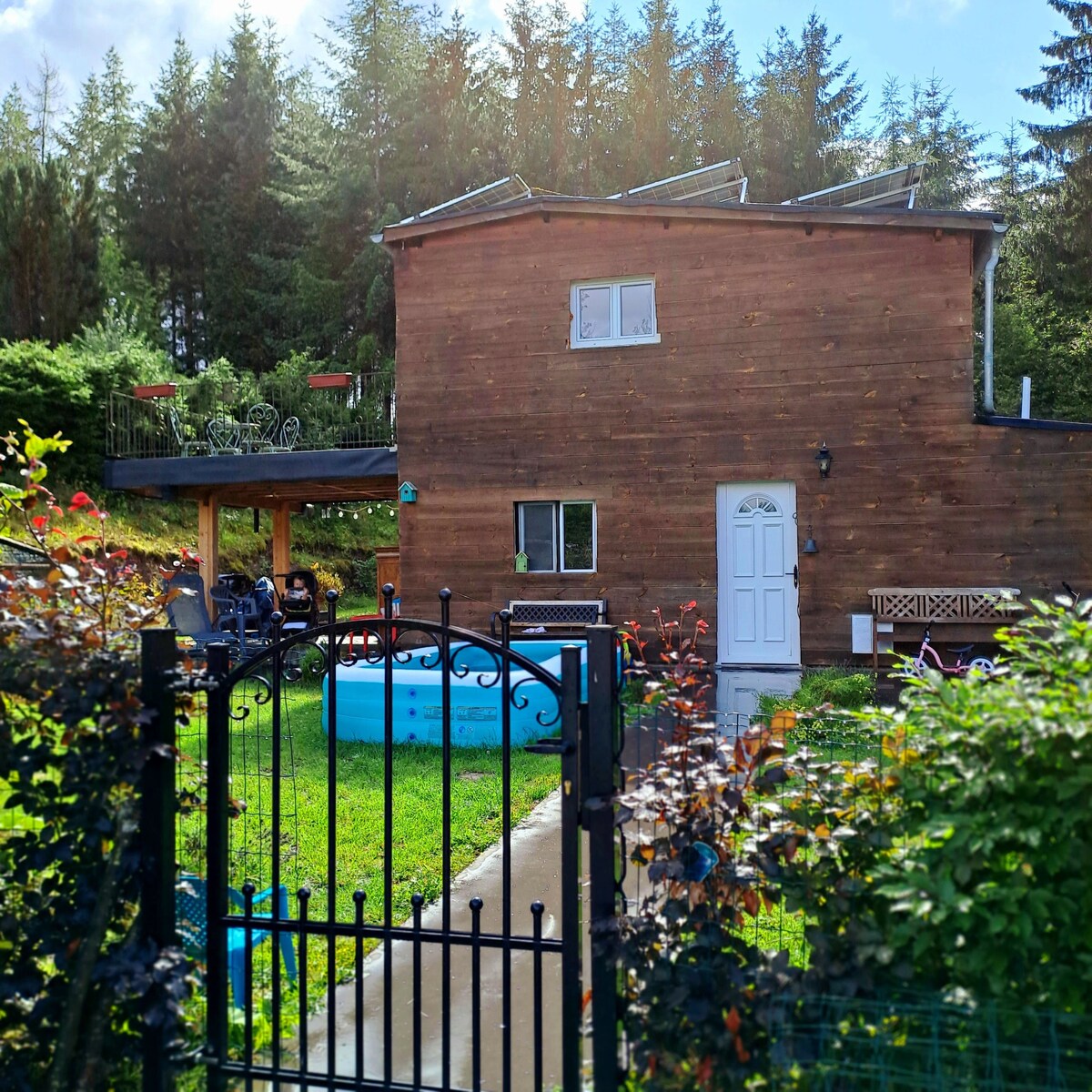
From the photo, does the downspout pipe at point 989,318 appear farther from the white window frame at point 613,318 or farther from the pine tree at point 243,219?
the pine tree at point 243,219

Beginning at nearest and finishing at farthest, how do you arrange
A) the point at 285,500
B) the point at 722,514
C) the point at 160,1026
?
the point at 160,1026, the point at 722,514, the point at 285,500

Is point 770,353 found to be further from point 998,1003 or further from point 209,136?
point 209,136

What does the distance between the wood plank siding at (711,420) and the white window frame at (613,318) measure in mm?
Answer: 98

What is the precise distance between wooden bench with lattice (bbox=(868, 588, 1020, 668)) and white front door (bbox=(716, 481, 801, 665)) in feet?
3.13

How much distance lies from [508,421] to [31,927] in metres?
10.6

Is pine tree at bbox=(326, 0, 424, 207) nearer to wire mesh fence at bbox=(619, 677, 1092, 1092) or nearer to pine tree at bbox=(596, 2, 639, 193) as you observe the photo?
pine tree at bbox=(596, 2, 639, 193)

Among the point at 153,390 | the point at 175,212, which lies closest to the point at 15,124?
the point at 175,212

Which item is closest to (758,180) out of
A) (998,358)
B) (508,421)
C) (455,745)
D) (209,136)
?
(998,358)

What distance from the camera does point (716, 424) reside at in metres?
12.3

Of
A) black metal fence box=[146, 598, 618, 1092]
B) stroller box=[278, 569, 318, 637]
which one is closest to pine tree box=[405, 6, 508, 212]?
stroller box=[278, 569, 318, 637]

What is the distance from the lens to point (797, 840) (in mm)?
2387

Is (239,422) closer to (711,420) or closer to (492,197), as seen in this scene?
(492,197)

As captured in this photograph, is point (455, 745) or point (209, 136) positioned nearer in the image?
point (455, 745)

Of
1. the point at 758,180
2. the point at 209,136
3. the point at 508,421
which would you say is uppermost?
the point at 209,136
